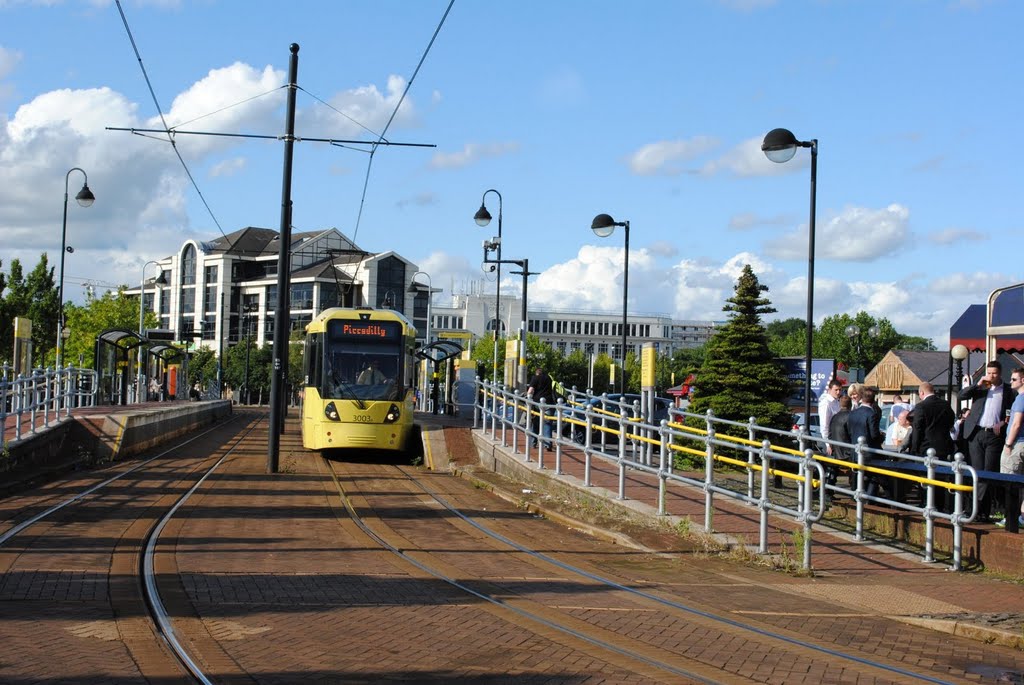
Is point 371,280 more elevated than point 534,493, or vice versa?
point 371,280

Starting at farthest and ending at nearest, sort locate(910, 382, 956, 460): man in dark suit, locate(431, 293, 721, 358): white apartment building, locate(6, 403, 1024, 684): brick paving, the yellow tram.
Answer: locate(431, 293, 721, 358): white apartment building → the yellow tram → locate(910, 382, 956, 460): man in dark suit → locate(6, 403, 1024, 684): brick paving

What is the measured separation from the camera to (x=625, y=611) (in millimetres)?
9438

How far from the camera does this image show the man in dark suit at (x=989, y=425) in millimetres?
13359

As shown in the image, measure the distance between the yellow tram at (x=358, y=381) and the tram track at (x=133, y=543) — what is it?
2.71 m

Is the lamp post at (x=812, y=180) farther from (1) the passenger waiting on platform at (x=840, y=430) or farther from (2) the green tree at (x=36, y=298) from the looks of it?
(2) the green tree at (x=36, y=298)

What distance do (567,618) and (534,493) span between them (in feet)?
30.3

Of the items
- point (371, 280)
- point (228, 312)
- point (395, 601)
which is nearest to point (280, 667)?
point (395, 601)

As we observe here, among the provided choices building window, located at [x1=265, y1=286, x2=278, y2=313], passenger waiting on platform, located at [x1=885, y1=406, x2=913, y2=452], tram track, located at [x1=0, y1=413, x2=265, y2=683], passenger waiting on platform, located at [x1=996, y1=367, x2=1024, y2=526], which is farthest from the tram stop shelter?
building window, located at [x1=265, y1=286, x2=278, y2=313]

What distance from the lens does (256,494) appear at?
1788 cm

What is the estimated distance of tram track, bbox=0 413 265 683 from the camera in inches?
291

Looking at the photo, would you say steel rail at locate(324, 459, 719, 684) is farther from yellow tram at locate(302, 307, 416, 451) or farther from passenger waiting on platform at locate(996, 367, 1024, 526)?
yellow tram at locate(302, 307, 416, 451)

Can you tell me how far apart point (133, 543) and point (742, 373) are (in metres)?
27.8

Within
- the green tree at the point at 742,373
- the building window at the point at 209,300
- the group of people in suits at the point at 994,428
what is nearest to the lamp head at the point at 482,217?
the green tree at the point at 742,373

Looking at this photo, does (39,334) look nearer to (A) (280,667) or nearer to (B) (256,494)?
(B) (256,494)
